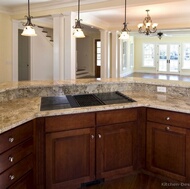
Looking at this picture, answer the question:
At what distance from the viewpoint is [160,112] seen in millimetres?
2465

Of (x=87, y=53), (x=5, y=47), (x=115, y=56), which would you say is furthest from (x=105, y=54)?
(x=87, y=53)

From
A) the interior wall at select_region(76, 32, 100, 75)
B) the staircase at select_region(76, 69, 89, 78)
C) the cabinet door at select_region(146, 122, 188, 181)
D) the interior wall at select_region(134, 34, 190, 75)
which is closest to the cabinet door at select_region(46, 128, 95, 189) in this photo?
the cabinet door at select_region(146, 122, 188, 181)

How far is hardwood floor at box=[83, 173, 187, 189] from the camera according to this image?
2.47 m

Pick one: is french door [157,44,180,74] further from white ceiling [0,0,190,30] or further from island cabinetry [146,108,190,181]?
island cabinetry [146,108,190,181]

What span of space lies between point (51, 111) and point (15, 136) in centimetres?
46

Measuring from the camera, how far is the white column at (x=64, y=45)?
5.70 meters

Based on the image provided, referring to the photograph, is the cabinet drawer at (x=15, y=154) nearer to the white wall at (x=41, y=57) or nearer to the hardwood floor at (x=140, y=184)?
the hardwood floor at (x=140, y=184)

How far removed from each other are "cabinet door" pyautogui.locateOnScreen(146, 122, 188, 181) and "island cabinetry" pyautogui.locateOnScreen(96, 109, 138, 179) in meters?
0.18

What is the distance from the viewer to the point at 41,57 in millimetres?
8906

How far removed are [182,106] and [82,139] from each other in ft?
3.51

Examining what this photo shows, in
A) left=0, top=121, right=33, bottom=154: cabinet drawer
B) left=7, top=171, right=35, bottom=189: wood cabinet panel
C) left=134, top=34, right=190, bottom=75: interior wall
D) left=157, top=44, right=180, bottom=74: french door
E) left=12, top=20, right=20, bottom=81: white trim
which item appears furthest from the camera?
left=157, top=44, right=180, bottom=74: french door

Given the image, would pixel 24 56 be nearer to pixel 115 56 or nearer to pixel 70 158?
pixel 115 56

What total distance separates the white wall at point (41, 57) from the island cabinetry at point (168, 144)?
272 inches

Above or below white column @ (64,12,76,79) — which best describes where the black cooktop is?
below
